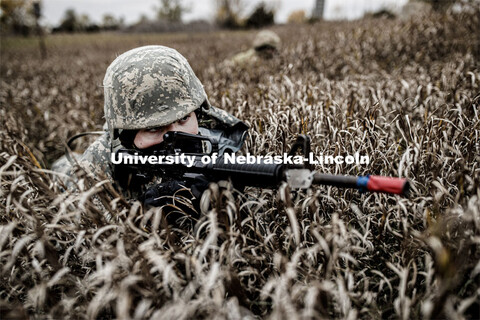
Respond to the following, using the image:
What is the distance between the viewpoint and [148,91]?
2.09 m

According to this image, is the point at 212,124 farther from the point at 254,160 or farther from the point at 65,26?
the point at 65,26

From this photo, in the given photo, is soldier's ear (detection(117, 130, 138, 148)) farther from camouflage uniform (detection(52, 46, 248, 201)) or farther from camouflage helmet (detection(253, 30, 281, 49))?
camouflage helmet (detection(253, 30, 281, 49))

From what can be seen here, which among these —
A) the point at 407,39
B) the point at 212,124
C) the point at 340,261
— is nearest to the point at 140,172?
the point at 212,124

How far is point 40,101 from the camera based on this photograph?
18.2ft

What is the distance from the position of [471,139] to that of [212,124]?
188cm

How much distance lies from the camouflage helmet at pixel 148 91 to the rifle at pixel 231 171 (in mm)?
191

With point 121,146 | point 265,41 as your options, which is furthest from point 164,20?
point 121,146

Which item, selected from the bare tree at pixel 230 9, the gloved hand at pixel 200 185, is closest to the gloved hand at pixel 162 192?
the gloved hand at pixel 200 185

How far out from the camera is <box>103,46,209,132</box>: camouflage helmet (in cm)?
208

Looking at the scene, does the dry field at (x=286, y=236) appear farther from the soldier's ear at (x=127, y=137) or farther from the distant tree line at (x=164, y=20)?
the distant tree line at (x=164, y=20)

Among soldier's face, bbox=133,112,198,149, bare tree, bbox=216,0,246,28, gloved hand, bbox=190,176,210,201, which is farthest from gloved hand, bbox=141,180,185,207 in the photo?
bare tree, bbox=216,0,246,28

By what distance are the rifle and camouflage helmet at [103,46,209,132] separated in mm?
191

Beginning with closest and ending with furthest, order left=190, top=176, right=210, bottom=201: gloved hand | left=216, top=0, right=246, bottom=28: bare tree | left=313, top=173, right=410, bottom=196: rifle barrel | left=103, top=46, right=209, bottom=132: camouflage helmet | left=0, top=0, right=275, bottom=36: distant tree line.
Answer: left=313, top=173, right=410, bottom=196: rifle barrel
left=190, top=176, right=210, bottom=201: gloved hand
left=103, top=46, right=209, bottom=132: camouflage helmet
left=0, top=0, right=275, bottom=36: distant tree line
left=216, top=0, right=246, bottom=28: bare tree

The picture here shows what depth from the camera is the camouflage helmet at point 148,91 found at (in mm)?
2078
